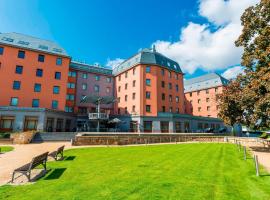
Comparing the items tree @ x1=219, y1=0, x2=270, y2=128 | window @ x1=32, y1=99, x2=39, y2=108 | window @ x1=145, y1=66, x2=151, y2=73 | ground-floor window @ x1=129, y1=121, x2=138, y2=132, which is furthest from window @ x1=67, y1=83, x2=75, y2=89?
tree @ x1=219, y1=0, x2=270, y2=128

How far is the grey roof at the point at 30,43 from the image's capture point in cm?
3388

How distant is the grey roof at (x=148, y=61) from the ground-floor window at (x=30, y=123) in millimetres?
24263

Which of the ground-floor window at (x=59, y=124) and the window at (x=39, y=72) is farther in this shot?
the ground-floor window at (x=59, y=124)

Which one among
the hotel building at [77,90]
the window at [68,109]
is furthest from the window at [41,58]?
the window at [68,109]

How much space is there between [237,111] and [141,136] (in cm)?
1404

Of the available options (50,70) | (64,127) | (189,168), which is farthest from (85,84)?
(189,168)

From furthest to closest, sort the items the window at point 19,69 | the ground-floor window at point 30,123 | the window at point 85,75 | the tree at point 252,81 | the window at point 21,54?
the window at point 85,75 < the window at point 21,54 < the window at point 19,69 < the ground-floor window at point 30,123 < the tree at point 252,81

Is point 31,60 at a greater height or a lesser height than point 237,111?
greater

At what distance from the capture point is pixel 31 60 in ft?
113

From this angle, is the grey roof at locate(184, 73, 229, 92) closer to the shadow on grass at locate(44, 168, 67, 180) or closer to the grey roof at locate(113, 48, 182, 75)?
the grey roof at locate(113, 48, 182, 75)

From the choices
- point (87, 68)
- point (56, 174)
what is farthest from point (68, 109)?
point (56, 174)

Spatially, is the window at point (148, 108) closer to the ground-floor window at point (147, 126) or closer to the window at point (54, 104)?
the ground-floor window at point (147, 126)

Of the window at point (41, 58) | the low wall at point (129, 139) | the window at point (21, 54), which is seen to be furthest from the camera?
the window at point (41, 58)

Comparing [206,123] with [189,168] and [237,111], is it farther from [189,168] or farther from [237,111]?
[189,168]
